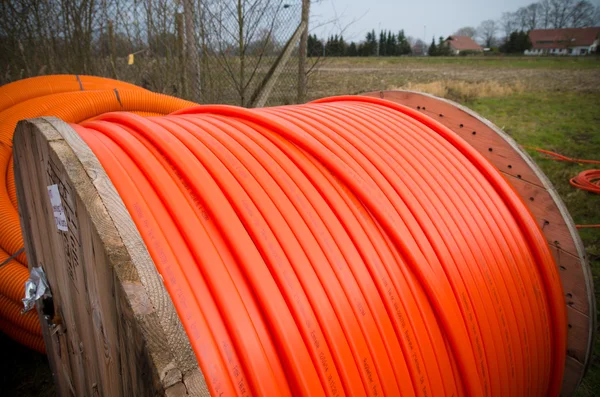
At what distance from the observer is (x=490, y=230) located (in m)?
2.03

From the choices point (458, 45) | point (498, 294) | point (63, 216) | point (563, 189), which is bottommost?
point (563, 189)

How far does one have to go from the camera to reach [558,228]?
7.48 feet

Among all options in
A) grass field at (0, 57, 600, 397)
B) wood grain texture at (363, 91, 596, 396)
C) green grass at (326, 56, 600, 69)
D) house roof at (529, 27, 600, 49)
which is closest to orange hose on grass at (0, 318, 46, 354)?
grass field at (0, 57, 600, 397)

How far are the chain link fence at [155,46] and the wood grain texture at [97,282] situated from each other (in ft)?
14.8

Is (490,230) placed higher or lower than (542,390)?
higher

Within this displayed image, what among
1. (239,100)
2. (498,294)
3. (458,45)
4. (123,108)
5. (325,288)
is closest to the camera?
(325,288)

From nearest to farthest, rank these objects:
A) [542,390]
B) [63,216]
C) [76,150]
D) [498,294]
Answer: [76,150] → [63,216] → [498,294] → [542,390]

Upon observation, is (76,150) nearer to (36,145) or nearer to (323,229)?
(36,145)

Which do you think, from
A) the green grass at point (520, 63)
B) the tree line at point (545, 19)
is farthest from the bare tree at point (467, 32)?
the green grass at point (520, 63)

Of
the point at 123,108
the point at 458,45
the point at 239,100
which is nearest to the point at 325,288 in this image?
the point at 123,108

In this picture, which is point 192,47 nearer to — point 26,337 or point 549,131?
point 26,337

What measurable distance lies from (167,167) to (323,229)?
69cm

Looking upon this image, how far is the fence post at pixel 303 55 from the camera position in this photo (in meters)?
5.56

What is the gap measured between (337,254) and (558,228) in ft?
5.29
